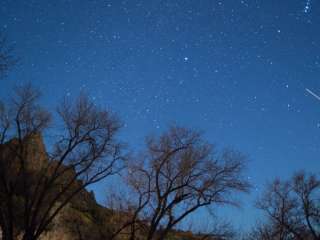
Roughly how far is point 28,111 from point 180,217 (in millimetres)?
10717

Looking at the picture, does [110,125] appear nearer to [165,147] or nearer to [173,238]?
[165,147]

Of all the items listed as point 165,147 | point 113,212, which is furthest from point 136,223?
point 165,147

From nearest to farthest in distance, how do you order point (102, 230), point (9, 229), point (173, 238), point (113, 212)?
1. point (9, 229)
2. point (113, 212)
3. point (102, 230)
4. point (173, 238)

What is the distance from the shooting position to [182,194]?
23.2 meters

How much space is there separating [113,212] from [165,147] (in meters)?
5.88

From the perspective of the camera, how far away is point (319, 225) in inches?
1281

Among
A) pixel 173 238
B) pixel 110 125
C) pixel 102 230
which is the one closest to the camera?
pixel 110 125

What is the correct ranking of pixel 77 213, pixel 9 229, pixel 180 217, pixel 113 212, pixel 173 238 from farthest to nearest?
pixel 77 213
pixel 173 238
pixel 113 212
pixel 180 217
pixel 9 229

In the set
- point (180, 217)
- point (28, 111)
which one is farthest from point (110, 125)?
point (180, 217)

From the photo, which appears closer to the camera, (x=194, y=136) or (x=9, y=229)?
(x=9, y=229)

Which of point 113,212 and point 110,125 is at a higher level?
point 110,125

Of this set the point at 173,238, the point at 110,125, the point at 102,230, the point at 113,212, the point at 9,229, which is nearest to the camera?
the point at 9,229

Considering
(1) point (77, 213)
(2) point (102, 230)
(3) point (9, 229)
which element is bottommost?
(3) point (9, 229)

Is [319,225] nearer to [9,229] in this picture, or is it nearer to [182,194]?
[182,194]
